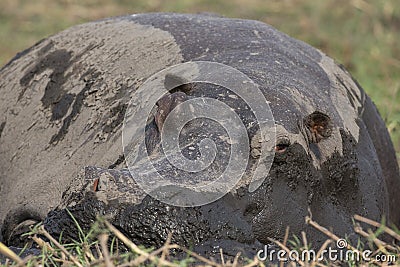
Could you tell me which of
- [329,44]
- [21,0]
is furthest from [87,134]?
[21,0]

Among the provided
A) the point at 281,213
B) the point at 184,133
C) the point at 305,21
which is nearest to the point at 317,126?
the point at 281,213

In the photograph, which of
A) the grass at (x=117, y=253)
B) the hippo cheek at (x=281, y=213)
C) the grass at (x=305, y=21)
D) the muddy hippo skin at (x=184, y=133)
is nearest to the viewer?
the grass at (x=117, y=253)

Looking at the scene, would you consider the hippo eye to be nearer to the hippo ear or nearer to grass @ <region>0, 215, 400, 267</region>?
the hippo ear

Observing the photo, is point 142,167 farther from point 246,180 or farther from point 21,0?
point 21,0

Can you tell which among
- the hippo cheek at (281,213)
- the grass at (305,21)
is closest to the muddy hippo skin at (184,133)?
the hippo cheek at (281,213)

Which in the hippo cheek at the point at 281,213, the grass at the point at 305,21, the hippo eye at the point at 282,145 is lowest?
the grass at the point at 305,21

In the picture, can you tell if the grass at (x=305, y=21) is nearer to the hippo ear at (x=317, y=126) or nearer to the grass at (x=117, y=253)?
the hippo ear at (x=317, y=126)

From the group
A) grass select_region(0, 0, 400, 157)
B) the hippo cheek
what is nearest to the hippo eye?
the hippo cheek

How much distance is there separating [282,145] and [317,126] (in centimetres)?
31

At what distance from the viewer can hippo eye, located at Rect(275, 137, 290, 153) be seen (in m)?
3.48

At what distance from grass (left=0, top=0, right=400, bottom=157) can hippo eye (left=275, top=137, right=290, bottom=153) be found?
3700 millimetres

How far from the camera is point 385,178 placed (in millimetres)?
4609

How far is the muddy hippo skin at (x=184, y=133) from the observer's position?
3.18 m

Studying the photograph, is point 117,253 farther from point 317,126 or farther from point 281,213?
point 317,126
